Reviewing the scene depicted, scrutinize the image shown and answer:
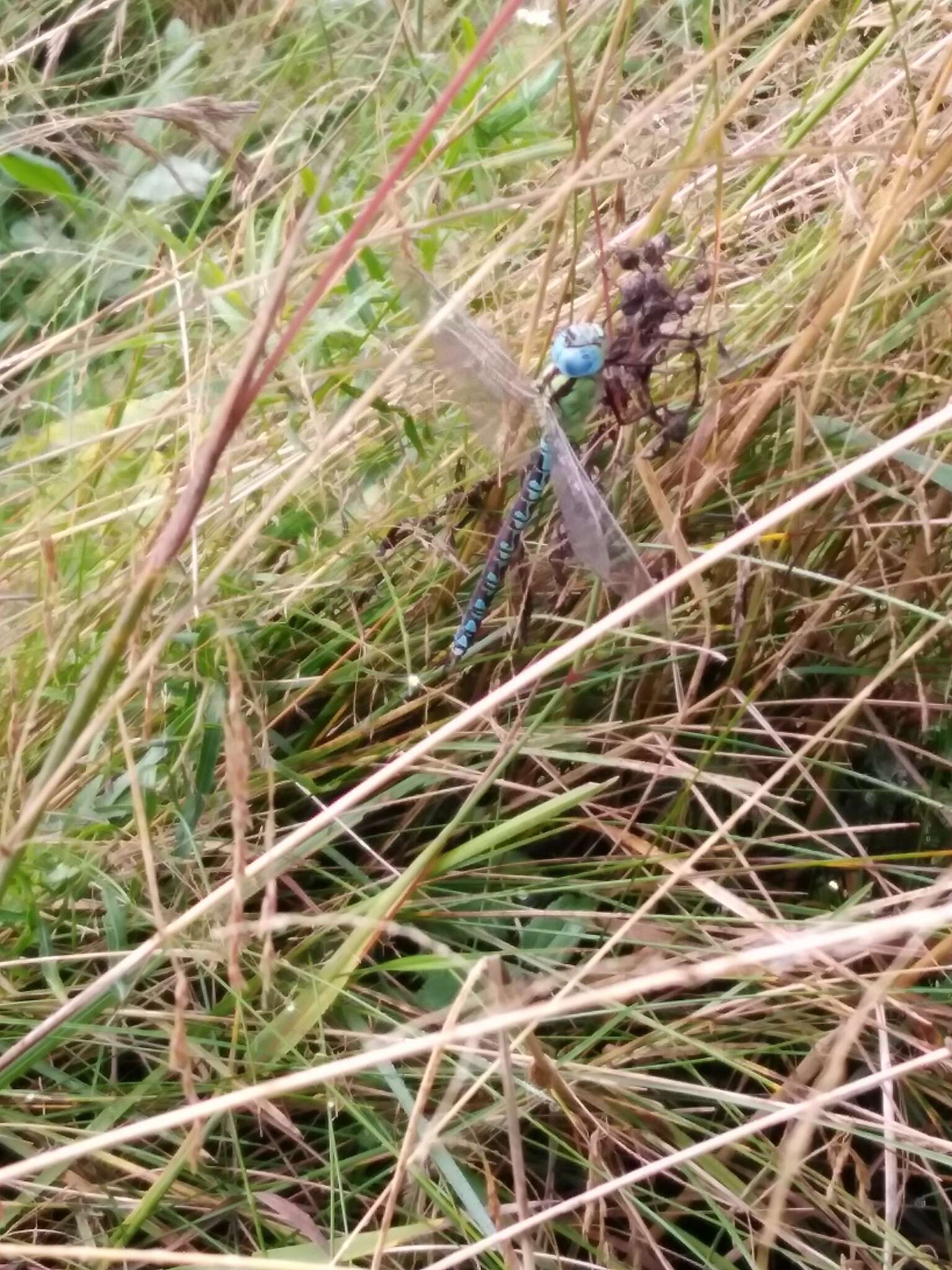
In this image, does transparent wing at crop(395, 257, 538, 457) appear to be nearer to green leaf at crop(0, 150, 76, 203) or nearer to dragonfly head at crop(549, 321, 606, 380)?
dragonfly head at crop(549, 321, 606, 380)

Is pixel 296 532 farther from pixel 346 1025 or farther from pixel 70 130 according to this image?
pixel 70 130

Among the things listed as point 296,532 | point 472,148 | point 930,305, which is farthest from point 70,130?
point 930,305

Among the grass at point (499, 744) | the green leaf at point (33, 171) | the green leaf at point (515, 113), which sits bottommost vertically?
the grass at point (499, 744)

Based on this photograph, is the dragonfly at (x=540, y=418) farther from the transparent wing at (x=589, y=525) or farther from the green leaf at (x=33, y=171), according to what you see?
the green leaf at (x=33, y=171)

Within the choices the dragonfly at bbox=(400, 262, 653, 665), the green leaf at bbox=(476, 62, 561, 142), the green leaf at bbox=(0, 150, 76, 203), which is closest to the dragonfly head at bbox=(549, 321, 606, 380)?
the dragonfly at bbox=(400, 262, 653, 665)

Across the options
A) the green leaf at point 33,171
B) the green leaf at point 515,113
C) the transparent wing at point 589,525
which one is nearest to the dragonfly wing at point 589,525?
the transparent wing at point 589,525

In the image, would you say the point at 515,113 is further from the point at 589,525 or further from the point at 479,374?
the point at 589,525
